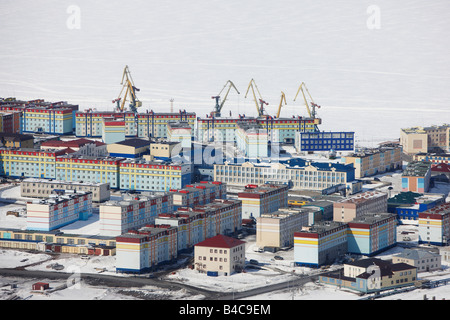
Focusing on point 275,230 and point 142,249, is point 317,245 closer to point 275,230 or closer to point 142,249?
point 275,230

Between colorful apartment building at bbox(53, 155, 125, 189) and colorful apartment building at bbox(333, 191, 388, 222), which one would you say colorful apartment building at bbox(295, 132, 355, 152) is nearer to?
colorful apartment building at bbox(53, 155, 125, 189)

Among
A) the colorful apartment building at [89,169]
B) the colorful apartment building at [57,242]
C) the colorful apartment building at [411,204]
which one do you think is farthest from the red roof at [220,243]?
the colorful apartment building at [89,169]

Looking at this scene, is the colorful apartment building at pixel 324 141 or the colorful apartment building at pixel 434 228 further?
the colorful apartment building at pixel 324 141

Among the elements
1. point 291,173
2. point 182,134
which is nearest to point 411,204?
point 291,173

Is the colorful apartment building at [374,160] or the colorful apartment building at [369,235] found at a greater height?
the colorful apartment building at [374,160]

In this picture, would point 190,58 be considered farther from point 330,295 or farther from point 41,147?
point 330,295

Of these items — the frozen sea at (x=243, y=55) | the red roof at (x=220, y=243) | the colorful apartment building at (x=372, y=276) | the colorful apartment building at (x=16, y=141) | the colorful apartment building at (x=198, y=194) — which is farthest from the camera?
the frozen sea at (x=243, y=55)

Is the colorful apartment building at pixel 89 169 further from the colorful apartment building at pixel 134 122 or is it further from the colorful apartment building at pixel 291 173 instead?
the colorful apartment building at pixel 134 122

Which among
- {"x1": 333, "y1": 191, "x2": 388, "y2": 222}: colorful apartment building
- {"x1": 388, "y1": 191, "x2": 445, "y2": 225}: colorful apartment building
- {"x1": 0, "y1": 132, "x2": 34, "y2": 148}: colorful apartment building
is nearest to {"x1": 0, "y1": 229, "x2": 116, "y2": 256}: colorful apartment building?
{"x1": 333, "y1": 191, "x2": 388, "y2": 222}: colorful apartment building
